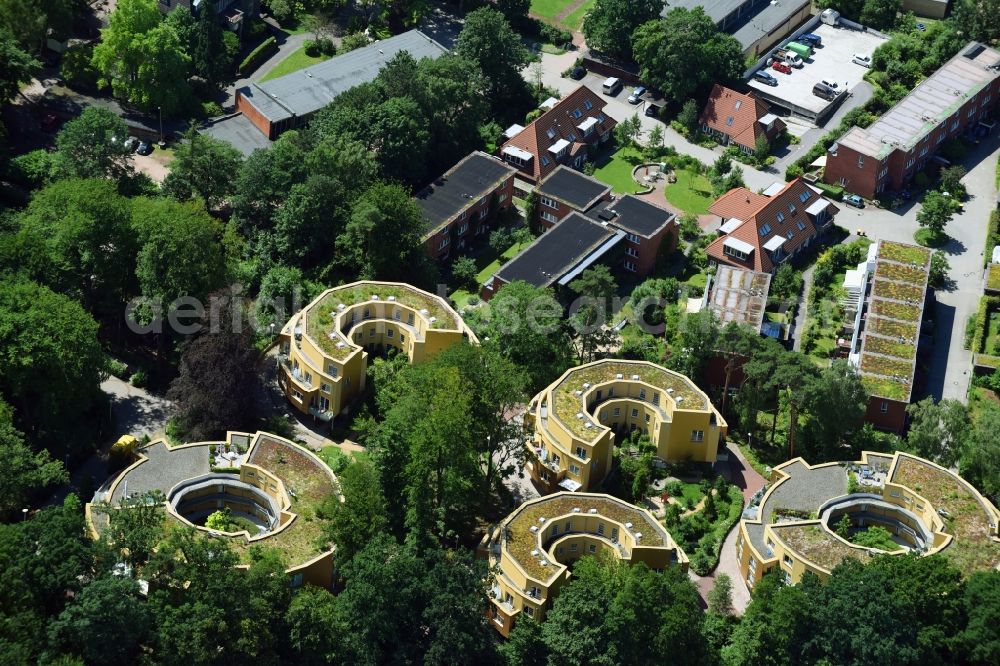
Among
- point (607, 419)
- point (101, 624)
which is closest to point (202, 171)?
point (607, 419)

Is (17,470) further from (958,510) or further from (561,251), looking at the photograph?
(958,510)

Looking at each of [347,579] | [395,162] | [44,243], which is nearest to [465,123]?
[395,162]

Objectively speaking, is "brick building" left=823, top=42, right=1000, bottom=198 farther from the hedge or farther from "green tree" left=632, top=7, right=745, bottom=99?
the hedge

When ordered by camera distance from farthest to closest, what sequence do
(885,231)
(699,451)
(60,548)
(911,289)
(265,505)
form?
1. (885,231)
2. (911,289)
3. (699,451)
4. (265,505)
5. (60,548)

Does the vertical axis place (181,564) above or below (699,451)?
above

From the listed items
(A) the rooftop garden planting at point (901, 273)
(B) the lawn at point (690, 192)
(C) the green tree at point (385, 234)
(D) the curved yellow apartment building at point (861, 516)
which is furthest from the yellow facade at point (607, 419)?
(B) the lawn at point (690, 192)

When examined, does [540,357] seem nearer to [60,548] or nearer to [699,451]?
[699,451]

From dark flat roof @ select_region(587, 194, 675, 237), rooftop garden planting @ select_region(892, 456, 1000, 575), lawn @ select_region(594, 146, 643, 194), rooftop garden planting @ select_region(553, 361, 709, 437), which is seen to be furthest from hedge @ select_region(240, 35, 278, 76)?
rooftop garden planting @ select_region(892, 456, 1000, 575)
